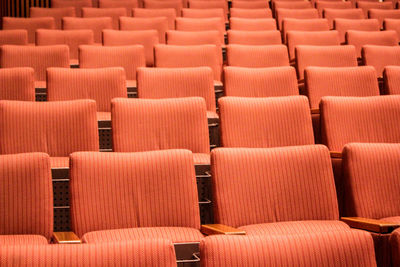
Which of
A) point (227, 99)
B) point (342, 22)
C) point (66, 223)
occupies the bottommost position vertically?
point (66, 223)

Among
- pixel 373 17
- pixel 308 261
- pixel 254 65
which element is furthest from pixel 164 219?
pixel 373 17

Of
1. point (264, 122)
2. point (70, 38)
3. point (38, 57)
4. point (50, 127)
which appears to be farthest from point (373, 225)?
point (70, 38)

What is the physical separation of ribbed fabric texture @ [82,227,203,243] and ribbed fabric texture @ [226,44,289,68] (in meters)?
0.47

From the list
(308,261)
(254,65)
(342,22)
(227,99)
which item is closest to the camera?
(308,261)

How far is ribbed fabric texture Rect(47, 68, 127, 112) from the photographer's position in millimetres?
742

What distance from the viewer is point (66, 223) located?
0.55 meters

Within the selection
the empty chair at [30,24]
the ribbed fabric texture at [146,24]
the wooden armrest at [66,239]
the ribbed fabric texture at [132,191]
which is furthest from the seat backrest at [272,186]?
the empty chair at [30,24]

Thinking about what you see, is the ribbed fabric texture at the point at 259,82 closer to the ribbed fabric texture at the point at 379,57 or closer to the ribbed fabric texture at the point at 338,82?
the ribbed fabric texture at the point at 338,82

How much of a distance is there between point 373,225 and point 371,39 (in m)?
0.68

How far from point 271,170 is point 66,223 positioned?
197 mm

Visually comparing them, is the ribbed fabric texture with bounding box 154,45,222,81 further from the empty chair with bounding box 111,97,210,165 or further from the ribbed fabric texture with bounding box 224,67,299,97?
the empty chair with bounding box 111,97,210,165

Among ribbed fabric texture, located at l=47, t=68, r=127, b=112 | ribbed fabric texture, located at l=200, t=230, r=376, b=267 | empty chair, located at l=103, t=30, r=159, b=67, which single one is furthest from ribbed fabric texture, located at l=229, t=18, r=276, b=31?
ribbed fabric texture, located at l=200, t=230, r=376, b=267

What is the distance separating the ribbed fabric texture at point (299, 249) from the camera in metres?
0.33

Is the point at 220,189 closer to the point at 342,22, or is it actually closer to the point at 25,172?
the point at 25,172
